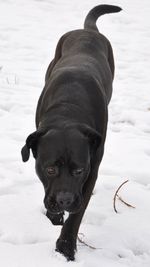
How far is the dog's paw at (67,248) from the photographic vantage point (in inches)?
138

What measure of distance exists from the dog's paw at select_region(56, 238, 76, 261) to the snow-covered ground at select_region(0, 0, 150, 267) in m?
0.04

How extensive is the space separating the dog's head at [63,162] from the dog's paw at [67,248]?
0.36m

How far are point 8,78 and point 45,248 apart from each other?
3794 millimetres

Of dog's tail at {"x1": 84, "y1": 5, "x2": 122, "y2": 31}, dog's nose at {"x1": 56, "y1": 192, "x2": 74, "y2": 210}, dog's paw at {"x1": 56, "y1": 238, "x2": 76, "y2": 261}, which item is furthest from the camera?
dog's tail at {"x1": 84, "y1": 5, "x2": 122, "y2": 31}

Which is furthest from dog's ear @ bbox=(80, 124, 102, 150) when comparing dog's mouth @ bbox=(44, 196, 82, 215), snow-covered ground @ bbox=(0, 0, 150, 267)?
snow-covered ground @ bbox=(0, 0, 150, 267)

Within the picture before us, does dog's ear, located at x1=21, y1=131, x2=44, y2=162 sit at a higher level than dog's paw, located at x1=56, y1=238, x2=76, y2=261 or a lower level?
higher

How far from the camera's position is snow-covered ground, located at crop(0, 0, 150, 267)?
11.9 feet

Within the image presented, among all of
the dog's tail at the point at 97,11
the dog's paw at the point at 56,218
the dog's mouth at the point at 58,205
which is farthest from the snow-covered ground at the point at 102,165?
the dog's tail at the point at 97,11

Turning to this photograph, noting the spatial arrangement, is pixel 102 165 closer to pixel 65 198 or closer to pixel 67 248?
pixel 67 248

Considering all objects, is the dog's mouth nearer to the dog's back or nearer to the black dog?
the black dog

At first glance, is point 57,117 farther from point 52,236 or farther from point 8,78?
point 8,78

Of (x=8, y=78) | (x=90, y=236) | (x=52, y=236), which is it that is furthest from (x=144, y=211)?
(x=8, y=78)

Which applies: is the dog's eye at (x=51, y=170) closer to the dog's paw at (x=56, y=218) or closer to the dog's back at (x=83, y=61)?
the dog's paw at (x=56, y=218)

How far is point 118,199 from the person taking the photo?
4.39 m
